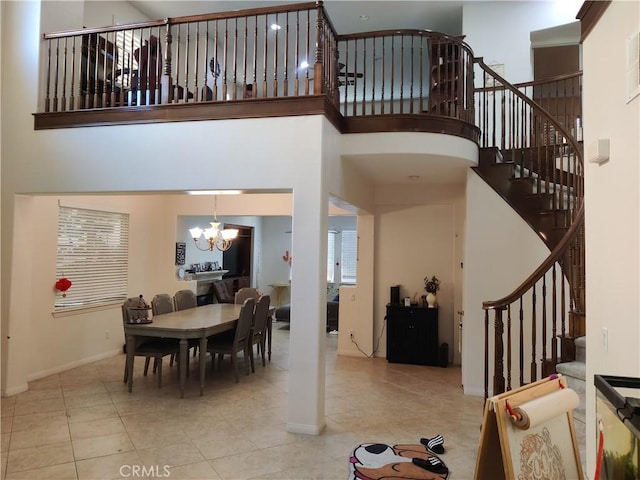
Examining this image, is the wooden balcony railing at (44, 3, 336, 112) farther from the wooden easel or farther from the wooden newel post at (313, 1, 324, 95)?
the wooden easel

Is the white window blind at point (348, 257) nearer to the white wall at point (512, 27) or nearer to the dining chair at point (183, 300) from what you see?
the dining chair at point (183, 300)

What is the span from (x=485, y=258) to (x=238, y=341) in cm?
298

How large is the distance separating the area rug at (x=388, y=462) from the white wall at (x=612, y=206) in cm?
114

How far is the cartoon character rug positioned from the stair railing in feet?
2.51

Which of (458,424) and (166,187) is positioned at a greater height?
(166,187)

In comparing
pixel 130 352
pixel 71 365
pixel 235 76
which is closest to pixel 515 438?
pixel 235 76

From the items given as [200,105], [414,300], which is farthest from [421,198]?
[200,105]

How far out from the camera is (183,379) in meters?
4.53

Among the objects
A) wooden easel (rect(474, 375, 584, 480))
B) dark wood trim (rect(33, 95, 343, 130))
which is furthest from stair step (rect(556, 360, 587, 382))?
dark wood trim (rect(33, 95, 343, 130))

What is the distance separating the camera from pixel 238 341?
5.02m

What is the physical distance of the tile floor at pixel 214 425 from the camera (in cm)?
311

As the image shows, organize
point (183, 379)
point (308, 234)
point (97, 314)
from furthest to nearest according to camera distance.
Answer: point (97, 314), point (183, 379), point (308, 234)

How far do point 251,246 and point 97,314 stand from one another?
5.38m

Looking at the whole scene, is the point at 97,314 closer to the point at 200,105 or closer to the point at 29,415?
the point at 29,415
